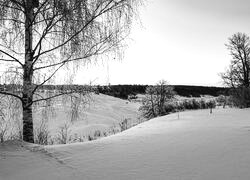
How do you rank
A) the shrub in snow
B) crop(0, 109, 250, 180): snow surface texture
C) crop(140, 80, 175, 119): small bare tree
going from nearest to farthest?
1. crop(0, 109, 250, 180): snow surface texture
2. the shrub in snow
3. crop(140, 80, 175, 119): small bare tree

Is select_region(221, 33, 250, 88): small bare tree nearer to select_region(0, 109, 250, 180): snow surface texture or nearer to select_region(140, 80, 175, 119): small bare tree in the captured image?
select_region(140, 80, 175, 119): small bare tree

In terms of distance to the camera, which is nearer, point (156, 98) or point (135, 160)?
point (135, 160)

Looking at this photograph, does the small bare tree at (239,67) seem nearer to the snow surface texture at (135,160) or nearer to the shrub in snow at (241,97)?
the shrub in snow at (241,97)

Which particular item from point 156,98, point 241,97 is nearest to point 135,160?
point 241,97

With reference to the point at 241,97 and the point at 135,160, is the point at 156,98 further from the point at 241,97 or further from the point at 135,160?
the point at 135,160

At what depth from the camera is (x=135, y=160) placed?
2777 mm

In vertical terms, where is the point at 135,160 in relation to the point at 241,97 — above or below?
below

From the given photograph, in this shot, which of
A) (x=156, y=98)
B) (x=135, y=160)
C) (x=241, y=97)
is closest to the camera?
(x=135, y=160)

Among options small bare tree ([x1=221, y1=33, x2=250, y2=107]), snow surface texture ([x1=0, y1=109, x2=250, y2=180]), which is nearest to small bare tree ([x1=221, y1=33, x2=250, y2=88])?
small bare tree ([x1=221, y1=33, x2=250, y2=107])

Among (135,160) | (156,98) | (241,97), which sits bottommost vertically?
(135,160)

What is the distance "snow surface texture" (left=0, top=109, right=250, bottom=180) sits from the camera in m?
2.39

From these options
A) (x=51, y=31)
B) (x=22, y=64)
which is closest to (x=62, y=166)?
(x=22, y=64)

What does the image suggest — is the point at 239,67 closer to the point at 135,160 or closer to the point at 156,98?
the point at 156,98

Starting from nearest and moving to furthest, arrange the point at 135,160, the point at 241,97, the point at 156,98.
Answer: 1. the point at 135,160
2. the point at 241,97
3. the point at 156,98
